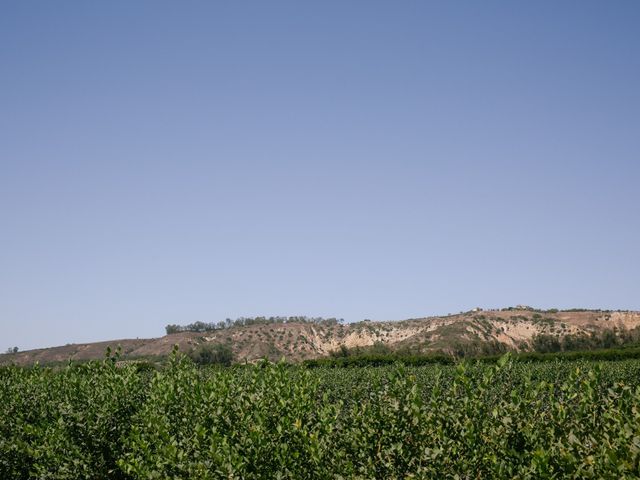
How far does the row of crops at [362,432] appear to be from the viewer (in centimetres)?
633

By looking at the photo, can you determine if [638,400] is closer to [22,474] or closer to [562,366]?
[22,474]

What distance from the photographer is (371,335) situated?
105m

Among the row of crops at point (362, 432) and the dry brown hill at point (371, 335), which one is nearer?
the row of crops at point (362, 432)

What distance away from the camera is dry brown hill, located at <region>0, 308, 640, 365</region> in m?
92.0

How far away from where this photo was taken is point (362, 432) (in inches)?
313

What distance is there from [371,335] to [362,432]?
3861 inches

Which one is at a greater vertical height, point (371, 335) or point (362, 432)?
point (362, 432)

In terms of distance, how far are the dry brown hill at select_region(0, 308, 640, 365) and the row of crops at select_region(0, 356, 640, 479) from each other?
2928 inches

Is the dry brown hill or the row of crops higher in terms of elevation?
the row of crops

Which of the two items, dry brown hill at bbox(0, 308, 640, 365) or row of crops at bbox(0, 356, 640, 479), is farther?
dry brown hill at bbox(0, 308, 640, 365)

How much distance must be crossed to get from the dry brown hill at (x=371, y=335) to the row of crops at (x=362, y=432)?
74366 millimetres

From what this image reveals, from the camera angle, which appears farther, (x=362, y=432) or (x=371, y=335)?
(x=371, y=335)

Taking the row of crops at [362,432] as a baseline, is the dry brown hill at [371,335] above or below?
below

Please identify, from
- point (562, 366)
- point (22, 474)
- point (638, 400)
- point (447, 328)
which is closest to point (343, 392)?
point (562, 366)
